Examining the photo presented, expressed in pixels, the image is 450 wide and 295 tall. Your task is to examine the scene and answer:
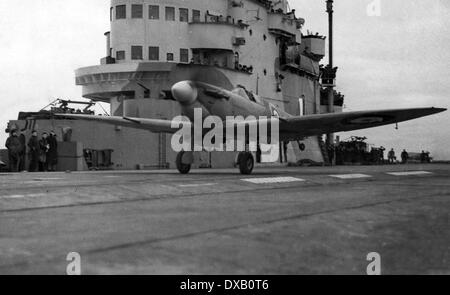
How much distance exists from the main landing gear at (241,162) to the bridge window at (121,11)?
2222cm

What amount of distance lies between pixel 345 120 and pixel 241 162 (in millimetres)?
3595

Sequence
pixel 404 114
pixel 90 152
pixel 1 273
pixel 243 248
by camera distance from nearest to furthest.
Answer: pixel 1 273, pixel 243 248, pixel 404 114, pixel 90 152

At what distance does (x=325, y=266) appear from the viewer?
3080mm

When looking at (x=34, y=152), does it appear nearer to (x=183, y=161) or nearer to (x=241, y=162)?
(x=183, y=161)

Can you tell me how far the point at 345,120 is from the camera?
57.7ft

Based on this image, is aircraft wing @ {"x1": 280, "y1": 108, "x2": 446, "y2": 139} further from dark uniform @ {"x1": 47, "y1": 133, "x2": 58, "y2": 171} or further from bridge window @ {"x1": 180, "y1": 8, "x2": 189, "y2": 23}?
bridge window @ {"x1": 180, "y1": 8, "x2": 189, "y2": 23}

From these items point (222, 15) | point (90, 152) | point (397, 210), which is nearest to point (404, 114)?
point (397, 210)

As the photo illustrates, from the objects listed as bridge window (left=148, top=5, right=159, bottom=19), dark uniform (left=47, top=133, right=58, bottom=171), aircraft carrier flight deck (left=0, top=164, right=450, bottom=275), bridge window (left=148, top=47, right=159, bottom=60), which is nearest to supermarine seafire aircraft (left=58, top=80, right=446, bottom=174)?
dark uniform (left=47, top=133, right=58, bottom=171)

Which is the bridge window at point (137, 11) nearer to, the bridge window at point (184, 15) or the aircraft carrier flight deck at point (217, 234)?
the bridge window at point (184, 15)

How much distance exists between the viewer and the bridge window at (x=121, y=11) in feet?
124

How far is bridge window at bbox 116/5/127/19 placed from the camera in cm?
3775

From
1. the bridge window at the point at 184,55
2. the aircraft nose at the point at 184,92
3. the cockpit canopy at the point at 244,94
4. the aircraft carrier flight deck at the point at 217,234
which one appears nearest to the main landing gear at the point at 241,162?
the cockpit canopy at the point at 244,94
